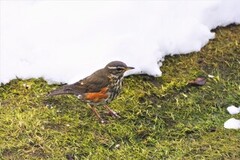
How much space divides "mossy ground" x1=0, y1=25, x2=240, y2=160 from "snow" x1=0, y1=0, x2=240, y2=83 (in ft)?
0.83

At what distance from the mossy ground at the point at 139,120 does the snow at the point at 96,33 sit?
25 centimetres

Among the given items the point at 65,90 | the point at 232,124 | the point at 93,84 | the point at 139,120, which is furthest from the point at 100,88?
the point at 232,124

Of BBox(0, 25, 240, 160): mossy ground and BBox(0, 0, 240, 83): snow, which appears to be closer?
BBox(0, 25, 240, 160): mossy ground

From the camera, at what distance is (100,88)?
6.25 meters

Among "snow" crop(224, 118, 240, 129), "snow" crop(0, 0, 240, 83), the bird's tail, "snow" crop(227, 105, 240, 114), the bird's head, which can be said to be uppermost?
"snow" crop(0, 0, 240, 83)

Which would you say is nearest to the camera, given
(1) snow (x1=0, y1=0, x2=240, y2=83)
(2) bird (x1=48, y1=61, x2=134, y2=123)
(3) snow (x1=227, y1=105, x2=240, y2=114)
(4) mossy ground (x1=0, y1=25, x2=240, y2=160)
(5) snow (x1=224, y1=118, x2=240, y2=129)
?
(4) mossy ground (x1=0, y1=25, x2=240, y2=160)

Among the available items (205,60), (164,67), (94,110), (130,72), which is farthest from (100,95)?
(205,60)

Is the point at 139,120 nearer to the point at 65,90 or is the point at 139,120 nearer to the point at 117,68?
the point at 117,68

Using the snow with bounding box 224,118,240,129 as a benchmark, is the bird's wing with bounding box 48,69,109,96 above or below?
above

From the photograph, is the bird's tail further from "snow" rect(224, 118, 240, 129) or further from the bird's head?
"snow" rect(224, 118, 240, 129)

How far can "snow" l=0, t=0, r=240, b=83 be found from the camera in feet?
23.4

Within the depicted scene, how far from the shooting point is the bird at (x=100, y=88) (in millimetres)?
6246

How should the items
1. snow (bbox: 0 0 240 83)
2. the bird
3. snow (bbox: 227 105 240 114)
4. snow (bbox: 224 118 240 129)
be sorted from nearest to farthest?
snow (bbox: 224 118 240 129) → the bird → snow (bbox: 227 105 240 114) → snow (bbox: 0 0 240 83)

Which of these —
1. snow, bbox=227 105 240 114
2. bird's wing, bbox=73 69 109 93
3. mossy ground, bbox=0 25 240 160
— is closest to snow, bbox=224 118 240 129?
mossy ground, bbox=0 25 240 160
